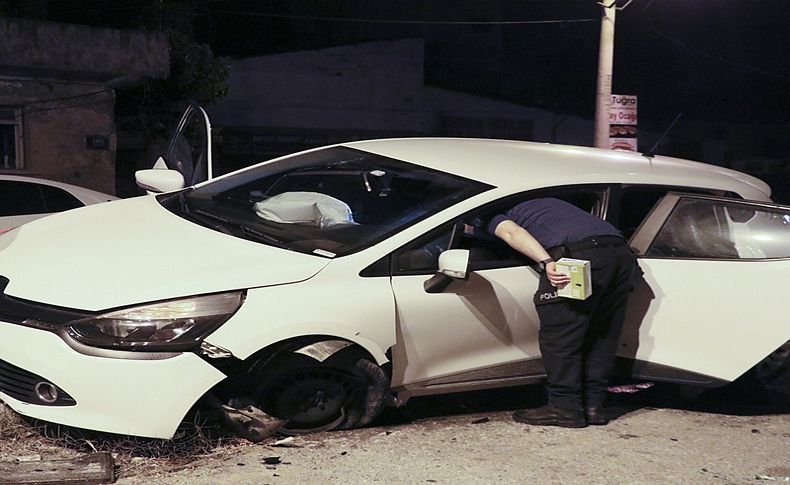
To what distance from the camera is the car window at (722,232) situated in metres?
4.84

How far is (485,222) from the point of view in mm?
4516

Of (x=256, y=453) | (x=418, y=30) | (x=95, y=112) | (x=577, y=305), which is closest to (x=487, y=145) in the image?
(x=577, y=305)

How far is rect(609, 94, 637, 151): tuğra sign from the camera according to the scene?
45.3ft

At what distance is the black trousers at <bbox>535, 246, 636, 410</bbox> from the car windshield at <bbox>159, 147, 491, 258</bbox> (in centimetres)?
67

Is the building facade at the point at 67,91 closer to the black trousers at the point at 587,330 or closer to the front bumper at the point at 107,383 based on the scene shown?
the front bumper at the point at 107,383

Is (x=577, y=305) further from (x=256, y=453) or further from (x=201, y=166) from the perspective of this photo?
(x=201, y=166)

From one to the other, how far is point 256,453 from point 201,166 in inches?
91.7

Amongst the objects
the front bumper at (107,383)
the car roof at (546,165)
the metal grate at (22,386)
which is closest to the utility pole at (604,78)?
the car roof at (546,165)

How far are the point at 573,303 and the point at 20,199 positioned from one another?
19.7ft

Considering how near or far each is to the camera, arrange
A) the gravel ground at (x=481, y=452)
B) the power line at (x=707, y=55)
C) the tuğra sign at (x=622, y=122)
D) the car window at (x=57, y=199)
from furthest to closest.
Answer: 1. the power line at (x=707, y=55)
2. the tuğra sign at (x=622, y=122)
3. the car window at (x=57, y=199)
4. the gravel ground at (x=481, y=452)

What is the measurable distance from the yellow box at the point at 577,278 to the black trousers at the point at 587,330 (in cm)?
12

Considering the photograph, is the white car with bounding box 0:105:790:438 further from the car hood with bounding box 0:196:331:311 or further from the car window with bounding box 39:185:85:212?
the car window with bounding box 39:185:85:212

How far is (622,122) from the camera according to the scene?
13.9 metres

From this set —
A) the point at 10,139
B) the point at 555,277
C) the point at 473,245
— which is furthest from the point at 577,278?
the point at 10,139
